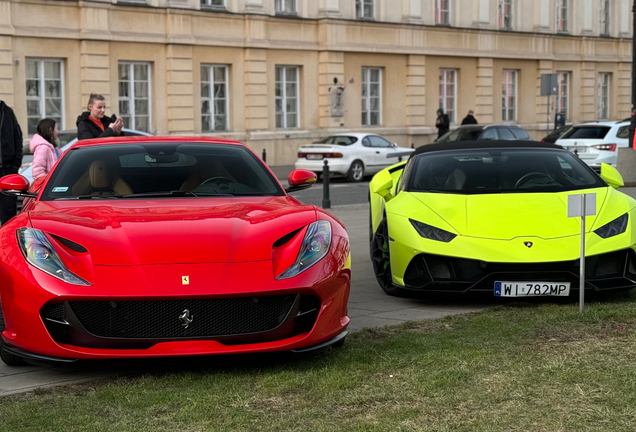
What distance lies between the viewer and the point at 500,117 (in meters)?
44.2

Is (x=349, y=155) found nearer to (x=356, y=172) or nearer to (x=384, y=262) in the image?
(x=356, y=172)

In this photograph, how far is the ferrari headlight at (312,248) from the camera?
600cm

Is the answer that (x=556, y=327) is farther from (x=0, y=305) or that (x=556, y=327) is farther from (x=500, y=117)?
(x=500, y=117)

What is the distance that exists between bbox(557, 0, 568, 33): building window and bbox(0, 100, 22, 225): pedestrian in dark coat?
3929 centimetres

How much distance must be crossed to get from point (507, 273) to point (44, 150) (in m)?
5.45

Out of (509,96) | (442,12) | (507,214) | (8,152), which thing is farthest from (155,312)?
(509,96)

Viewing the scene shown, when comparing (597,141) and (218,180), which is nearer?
(218,180)

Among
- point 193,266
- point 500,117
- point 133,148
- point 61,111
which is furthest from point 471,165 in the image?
point 500,117

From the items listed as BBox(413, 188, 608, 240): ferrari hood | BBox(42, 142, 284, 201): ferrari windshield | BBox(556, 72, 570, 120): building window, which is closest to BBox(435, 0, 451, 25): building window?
BBox(556, 72, 570, 120): building window

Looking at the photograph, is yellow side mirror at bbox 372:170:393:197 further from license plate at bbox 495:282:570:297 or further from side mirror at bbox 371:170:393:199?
license plate at bbox 495:282:570:297

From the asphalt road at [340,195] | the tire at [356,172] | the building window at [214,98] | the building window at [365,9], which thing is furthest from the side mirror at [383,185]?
the building window at [365,9]

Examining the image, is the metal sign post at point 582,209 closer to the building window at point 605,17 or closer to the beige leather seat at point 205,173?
the beige leather seat at point 205,173

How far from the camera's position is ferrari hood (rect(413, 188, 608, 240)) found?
8.27 m

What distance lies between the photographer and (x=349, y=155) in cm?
2906
